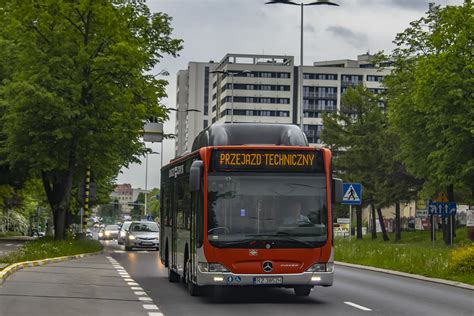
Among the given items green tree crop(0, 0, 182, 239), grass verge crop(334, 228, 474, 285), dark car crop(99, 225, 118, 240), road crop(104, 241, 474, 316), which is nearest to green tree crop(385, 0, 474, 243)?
grass verge crop(334, 228, 474, 285)

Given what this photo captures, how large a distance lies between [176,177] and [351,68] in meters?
168

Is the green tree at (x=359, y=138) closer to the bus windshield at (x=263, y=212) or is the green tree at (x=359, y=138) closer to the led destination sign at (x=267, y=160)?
the led destination sign at (x=267, y=160)

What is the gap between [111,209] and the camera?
176 meters

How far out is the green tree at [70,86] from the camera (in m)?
39.9

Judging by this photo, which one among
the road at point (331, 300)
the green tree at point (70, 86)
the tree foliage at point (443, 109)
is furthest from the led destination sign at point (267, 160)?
the tree foliage at point (443, 109)

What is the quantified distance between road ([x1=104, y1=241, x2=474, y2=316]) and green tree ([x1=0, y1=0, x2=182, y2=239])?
1704 centimetres

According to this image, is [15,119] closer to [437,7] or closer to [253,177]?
[253,177]

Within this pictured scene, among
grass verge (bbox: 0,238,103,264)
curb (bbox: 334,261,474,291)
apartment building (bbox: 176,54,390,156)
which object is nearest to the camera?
curb (bbox: 334,261,474,291)

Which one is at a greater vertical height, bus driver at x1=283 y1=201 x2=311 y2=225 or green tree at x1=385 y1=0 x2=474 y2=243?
green tree at x1=385 y1=0 x2=474 y2=243

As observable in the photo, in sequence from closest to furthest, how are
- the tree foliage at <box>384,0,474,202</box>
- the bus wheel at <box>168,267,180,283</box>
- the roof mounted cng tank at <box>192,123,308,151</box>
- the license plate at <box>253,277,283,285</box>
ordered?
the license plate at <box>253,277,283,285</box> → the roof mounted cng tank at <box>192,123,308,151</box> → the bus wheel at <box>168,267,180,283</box> → the tree foliage at <box>384,0,474,202</box>

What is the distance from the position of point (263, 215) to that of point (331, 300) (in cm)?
Answer: 211

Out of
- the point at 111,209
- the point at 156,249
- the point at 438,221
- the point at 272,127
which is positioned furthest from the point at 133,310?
the point at 111,209

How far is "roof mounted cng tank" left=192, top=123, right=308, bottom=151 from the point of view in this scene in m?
19.2

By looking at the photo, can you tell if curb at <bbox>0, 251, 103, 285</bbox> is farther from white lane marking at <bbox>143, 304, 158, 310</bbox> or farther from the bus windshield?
the bus windshield
